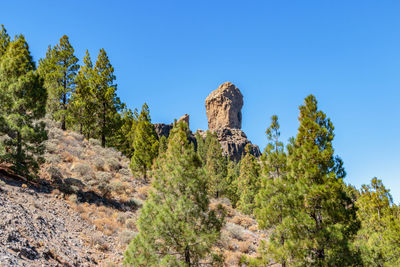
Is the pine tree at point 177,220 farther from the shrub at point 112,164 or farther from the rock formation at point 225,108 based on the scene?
the rock formation at point 225,108

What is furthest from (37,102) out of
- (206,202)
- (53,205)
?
(206,202)

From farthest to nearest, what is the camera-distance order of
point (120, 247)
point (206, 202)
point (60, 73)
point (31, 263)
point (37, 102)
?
point (60, 73)
point (37, 102)
point (120, 247)
point (206, 202)
point (31, 263)

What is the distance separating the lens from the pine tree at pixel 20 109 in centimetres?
1494

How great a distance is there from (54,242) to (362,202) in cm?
2415

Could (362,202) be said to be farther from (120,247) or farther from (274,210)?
(120,247)

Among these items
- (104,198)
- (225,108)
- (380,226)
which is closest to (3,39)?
(104,198)

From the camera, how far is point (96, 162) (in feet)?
74.3

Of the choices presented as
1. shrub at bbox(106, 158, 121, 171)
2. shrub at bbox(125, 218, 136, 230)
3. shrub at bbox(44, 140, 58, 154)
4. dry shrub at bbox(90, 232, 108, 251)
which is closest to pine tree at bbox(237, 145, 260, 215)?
shrub at bbox(106, 158, 121, 171)

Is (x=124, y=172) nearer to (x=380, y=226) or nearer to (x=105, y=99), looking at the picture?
(x=105, y=99)

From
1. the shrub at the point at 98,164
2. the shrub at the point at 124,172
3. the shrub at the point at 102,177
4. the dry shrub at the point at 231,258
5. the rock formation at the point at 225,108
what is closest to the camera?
the dry shrub at the point at 231,258

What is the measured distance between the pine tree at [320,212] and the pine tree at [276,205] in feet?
1.07

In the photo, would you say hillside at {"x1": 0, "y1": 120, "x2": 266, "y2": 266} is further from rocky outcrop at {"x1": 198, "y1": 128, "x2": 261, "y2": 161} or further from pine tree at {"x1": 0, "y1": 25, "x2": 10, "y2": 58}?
rocky outcrop at {"x1": 198, "y1": 128, "x2": 261, "y2": 161}

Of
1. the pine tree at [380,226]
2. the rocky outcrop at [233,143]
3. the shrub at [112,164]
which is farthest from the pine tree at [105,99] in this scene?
the rocky outcrop at [233,143]

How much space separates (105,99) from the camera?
29875mm
